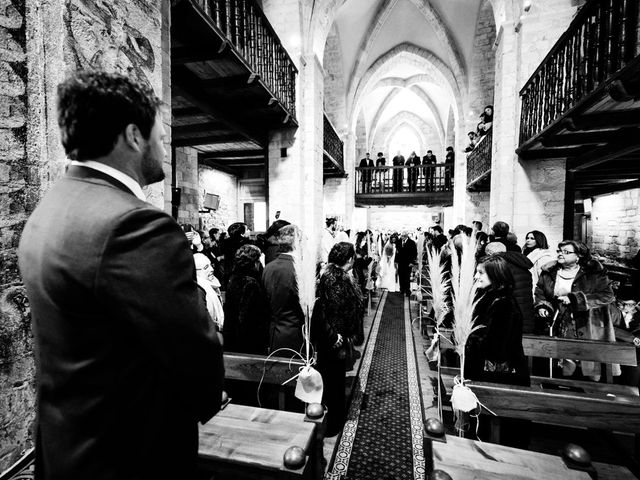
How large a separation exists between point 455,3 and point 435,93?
852cm

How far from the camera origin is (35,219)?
0.78m

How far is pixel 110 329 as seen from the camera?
0.74 metres

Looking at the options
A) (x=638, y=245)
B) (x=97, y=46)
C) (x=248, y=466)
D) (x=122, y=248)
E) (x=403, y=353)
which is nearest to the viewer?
(x=122, y=248)

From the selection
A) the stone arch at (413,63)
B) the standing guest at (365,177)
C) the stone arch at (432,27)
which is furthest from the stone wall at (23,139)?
the standing guest at (365,177)

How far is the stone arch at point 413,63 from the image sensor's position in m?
13.1

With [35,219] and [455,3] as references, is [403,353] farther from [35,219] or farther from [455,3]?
[455,3]

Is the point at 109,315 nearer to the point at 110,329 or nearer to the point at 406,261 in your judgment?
the point at 110,329

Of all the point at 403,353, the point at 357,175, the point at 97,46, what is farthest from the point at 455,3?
the point at 97,46

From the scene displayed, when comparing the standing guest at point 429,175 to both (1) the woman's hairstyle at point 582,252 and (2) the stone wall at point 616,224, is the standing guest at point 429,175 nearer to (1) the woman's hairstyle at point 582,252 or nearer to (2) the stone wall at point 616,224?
(2) the stone wall at point 616,224

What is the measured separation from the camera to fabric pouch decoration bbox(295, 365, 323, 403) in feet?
6.66

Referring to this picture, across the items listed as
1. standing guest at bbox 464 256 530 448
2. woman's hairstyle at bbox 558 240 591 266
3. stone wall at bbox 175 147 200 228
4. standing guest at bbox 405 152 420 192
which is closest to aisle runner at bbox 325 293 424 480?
standing guest at bbox 464 256 530 448

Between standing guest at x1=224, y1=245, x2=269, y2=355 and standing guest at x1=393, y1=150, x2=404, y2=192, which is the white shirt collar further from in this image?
standing guest at x1=393, y1=150, x2=404, y2=192

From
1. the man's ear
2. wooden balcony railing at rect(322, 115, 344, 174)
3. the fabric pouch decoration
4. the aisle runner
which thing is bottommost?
the aisle runner

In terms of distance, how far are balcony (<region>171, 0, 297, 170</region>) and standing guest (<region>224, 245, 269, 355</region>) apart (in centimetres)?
274
